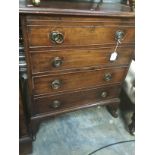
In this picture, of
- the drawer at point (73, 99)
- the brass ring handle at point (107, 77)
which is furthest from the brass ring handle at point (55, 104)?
the brass ring handle at point (107, 77)

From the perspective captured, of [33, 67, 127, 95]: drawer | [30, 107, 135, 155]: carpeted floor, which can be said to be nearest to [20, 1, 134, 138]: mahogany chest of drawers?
[33, 67, 127, 95]: drawer

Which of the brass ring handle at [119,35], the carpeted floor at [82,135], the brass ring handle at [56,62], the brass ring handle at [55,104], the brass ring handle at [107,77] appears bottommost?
the carpeted floor at [82,135]

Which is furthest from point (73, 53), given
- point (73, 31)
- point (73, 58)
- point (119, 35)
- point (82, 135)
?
point (82, 135)

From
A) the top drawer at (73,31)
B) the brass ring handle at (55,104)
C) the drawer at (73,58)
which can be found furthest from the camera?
the brass ring handle at (55,104)

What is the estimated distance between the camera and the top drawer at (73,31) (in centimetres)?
96

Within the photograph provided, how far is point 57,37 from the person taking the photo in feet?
3.35

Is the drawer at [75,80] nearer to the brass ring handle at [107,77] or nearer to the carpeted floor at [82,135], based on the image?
the brass ring handle at [107,77]

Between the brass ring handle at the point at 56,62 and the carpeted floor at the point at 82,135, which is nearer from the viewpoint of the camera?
the brass ring handle at the point at 56,62

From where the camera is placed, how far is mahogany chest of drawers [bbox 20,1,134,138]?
972 millimetres

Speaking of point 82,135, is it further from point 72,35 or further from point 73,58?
point 72,35

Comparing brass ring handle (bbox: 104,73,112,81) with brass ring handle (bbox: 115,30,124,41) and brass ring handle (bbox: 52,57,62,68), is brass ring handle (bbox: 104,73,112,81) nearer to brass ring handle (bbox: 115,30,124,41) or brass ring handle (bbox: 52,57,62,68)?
brass ring handle (bbox: 115,30,124,41)

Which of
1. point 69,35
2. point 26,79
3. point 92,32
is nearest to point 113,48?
point 92,32

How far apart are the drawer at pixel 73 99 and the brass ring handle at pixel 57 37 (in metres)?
0.39
